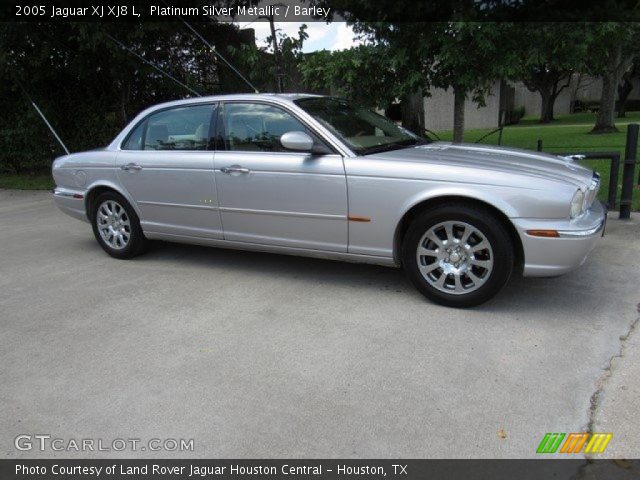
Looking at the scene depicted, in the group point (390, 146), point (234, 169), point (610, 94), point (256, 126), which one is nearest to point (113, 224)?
point (234, 169)

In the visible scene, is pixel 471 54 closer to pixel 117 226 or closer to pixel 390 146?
pixel 390 146

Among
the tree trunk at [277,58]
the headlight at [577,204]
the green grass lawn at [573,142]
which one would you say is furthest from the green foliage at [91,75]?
the headlight at [577,204]

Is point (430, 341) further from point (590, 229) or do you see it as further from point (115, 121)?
point (115, 121)

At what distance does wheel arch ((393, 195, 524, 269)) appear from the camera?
3919mm

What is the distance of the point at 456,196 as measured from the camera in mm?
4000

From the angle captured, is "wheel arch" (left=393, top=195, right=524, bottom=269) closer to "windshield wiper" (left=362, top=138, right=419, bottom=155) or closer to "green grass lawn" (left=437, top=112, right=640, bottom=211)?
"windshield wiper" (left=362, top=138, right=419, bottom=155)

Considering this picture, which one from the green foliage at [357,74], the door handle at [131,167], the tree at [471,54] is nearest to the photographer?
the door handle at [131,167]

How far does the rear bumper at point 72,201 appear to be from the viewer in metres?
5.96

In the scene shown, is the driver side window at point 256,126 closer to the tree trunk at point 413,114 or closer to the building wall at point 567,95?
the tree trunk at point 413,114

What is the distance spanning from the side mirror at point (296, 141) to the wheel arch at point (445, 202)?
93 cm

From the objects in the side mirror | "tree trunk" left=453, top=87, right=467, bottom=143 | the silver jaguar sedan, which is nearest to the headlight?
the silver jaguar sedan

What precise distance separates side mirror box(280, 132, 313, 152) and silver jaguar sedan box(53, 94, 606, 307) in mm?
11

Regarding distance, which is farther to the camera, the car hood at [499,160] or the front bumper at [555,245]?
the car hood at [499,160]
